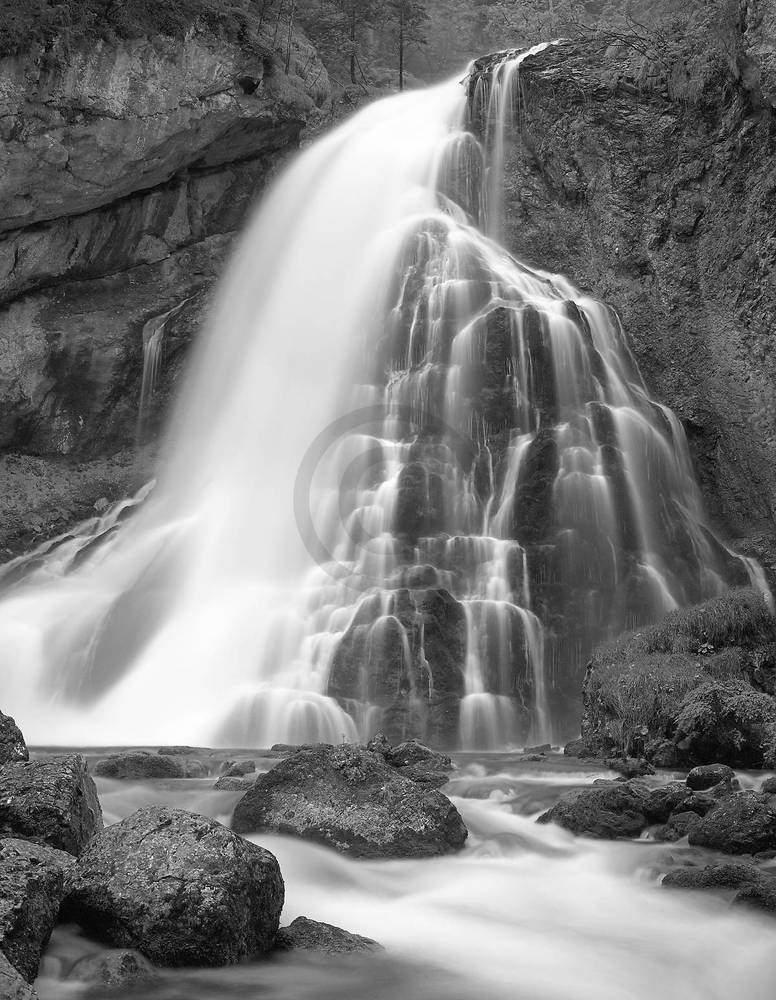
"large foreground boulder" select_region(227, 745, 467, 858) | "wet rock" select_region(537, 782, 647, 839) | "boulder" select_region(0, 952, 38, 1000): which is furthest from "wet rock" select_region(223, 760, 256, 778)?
"boulder" select_region(0, 952, 38, 1000)

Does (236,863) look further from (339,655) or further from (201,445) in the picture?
(201,445)

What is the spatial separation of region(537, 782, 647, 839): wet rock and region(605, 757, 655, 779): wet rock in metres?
1.67

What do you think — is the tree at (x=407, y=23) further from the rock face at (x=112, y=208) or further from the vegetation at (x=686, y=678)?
the vegetation at (x=686, y=678)

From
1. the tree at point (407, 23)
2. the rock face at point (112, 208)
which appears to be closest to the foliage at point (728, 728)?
the rock face at point (112, 208)

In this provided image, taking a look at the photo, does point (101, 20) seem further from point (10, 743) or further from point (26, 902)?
point (26, 902)

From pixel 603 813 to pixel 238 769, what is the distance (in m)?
4.00

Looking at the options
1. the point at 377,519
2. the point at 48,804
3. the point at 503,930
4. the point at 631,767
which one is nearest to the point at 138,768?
the point at 48,804

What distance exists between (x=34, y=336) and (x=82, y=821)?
1981 cm

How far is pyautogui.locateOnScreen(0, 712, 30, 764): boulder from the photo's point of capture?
23.6ft

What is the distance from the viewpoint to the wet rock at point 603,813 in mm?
7539

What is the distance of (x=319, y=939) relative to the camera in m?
5.28

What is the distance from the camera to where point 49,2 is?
72.8ft

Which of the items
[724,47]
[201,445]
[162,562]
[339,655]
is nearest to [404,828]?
[339,655]

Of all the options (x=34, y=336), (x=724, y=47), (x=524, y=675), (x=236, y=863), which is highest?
(x=724, y=47)
